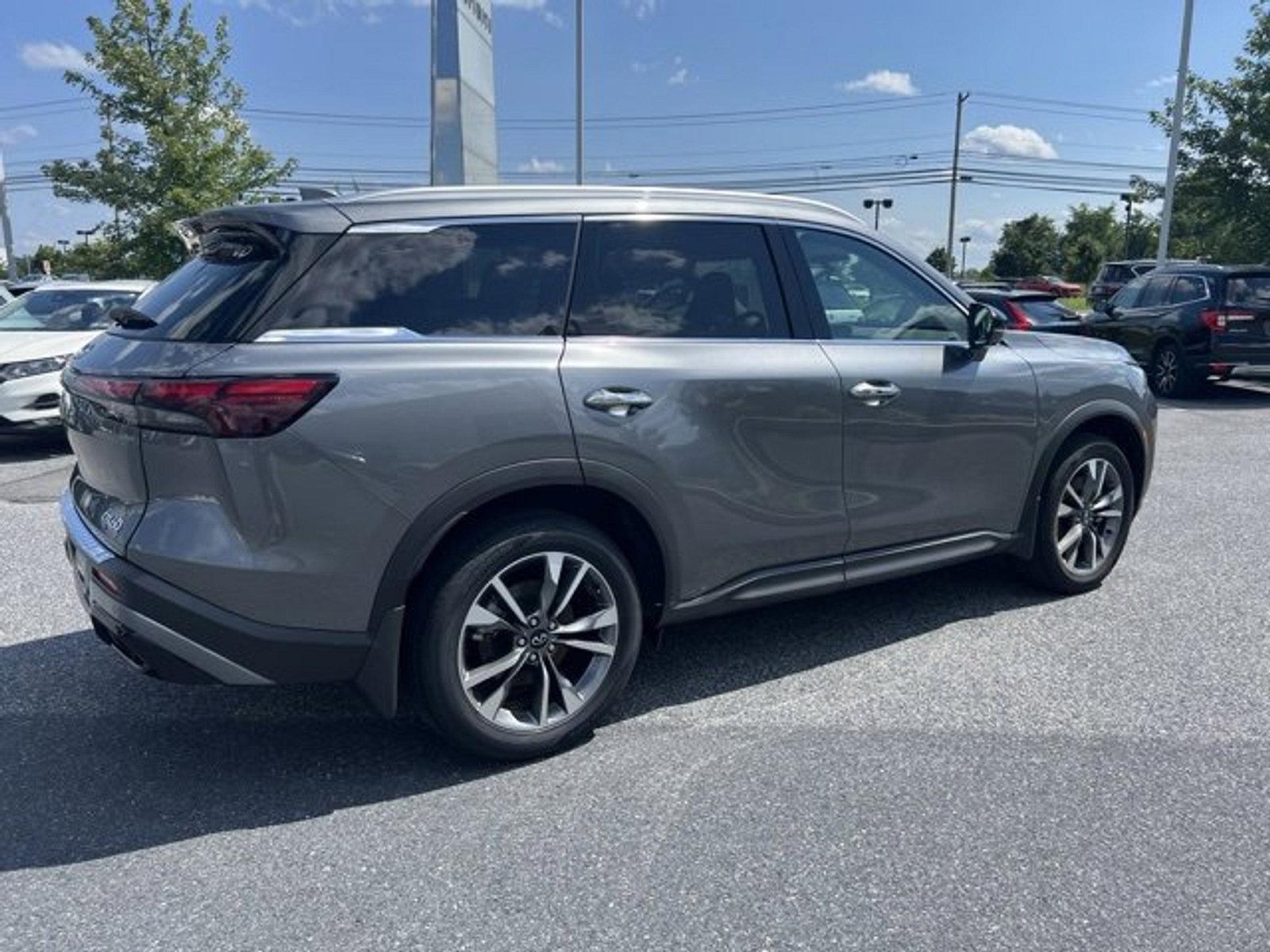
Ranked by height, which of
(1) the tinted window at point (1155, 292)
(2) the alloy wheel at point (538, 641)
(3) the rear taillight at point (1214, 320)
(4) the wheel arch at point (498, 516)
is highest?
(1) the tinted window at point (1155, 292)

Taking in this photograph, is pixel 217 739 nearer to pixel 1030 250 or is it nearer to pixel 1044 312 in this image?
pixel 1044 312

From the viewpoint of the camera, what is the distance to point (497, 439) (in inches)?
117

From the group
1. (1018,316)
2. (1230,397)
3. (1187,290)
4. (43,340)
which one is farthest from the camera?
(1230,397)

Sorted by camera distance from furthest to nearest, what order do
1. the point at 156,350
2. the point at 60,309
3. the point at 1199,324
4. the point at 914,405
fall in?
the point at 1199,324
the point at 60,309
the point at 914,405
the point at 156,350

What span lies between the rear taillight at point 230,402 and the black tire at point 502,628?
0.66 metres

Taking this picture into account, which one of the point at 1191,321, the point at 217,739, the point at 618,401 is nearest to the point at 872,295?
the point at 618,401

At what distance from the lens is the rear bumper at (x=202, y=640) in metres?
2.79

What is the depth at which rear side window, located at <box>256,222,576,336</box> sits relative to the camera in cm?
292

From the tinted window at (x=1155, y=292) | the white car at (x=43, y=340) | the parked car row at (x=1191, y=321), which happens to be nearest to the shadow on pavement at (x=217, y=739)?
the white car at (x=43, y=340)

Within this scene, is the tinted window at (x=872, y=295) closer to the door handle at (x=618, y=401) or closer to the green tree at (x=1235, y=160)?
the door handle at (x=618, y=401)

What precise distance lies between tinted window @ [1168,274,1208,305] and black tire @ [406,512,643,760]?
12186 mm

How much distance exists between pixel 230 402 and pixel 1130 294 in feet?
47.3

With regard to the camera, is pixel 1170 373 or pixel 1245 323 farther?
pixel 1170 373

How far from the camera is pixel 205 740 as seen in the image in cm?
339
